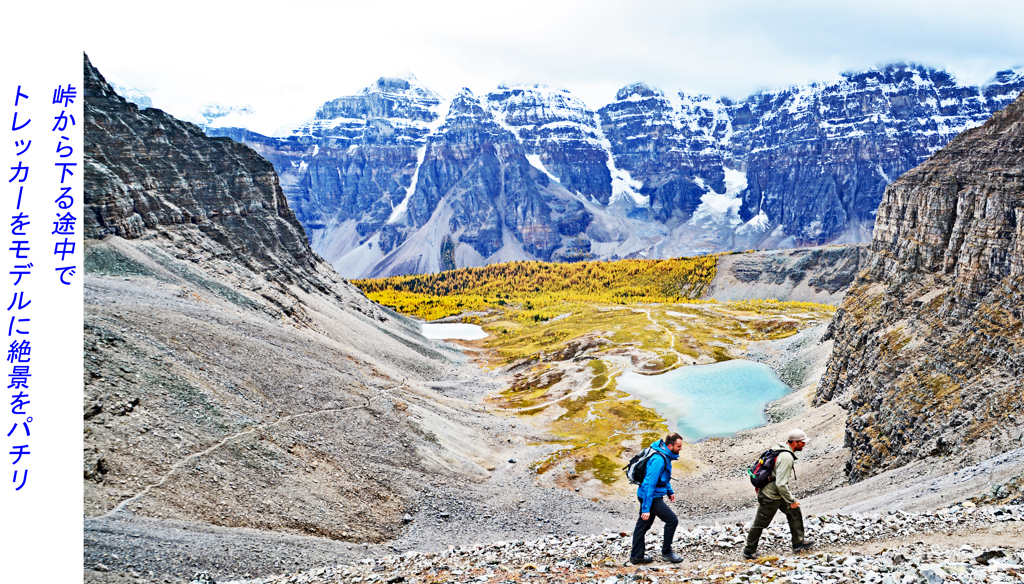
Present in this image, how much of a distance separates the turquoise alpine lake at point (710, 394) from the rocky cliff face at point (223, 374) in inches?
943

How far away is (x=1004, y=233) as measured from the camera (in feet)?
147

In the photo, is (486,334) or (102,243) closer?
(102,243)

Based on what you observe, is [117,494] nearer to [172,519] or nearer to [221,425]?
[172,519]

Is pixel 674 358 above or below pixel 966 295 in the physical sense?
below

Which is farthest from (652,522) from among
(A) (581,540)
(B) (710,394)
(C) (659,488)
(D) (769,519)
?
(B) (710,394)

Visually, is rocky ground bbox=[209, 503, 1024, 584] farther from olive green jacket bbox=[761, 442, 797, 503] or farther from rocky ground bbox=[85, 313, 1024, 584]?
olive green jacket bbox=[761, 442, 797, 503]

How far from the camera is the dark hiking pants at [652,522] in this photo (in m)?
18.8

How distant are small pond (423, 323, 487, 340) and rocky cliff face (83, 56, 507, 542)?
51.0m

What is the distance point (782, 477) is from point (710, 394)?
66.8 metres

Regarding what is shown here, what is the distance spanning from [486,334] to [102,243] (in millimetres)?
95180

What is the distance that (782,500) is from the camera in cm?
1816

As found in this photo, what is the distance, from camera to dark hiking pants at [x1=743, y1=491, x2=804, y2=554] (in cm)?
1819

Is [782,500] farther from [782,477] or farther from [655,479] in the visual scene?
[655,479]

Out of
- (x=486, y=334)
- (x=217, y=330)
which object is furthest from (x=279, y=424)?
(x=486, y=334)
